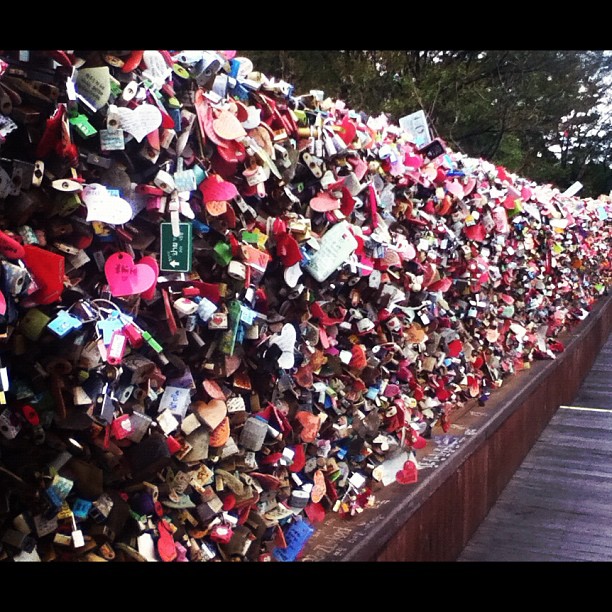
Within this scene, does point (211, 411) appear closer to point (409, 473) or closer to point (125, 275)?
point (125, 275)

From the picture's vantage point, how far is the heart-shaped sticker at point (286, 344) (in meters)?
2.04

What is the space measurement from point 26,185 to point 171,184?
1.16 ft

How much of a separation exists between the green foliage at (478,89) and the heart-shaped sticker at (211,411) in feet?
23.5

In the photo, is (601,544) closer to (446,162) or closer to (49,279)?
(446,162)

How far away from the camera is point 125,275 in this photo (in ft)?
4.99

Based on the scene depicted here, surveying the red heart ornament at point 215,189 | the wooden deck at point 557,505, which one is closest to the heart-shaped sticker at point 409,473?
the wooden deck at point 557,505

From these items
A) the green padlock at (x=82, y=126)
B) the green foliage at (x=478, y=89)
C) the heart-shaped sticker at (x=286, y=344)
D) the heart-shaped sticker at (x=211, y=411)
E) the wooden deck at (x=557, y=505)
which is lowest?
the wooden deck at (x=557, y=505)

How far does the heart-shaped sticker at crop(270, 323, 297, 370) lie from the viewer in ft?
6.70

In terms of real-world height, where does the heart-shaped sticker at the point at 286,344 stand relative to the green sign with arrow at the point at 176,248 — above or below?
below

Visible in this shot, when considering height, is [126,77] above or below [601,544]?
above

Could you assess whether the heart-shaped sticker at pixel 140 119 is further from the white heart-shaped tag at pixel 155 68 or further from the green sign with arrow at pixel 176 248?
the green sign with arrow at pixel 176 248

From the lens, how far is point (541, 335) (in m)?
6.22

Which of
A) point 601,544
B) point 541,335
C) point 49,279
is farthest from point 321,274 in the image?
point 541,335
